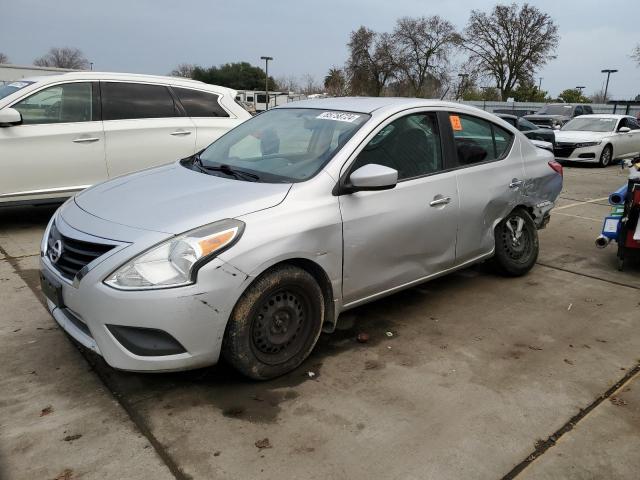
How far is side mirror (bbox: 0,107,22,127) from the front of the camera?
5684 mm

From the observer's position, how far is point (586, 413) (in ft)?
9.57

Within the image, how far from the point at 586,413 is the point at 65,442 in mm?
2674

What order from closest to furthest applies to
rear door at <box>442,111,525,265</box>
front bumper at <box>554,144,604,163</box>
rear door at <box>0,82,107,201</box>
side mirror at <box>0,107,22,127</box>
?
rear door at <box>442,111,525,265</box>
side mirror at <box>0,107,22,127</box>
rear door at <box>0,82,107,201</box>
front bumper at <box>554,144,604,163</box>

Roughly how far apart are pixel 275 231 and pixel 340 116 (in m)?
1.25

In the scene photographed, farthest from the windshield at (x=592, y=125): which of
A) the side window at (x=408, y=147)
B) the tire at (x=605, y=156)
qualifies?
the side window at (x=408, y=147)

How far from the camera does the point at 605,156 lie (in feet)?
47.6

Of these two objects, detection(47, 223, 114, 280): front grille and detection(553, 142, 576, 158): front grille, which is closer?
detection(47, 223, 114, 280): front grille

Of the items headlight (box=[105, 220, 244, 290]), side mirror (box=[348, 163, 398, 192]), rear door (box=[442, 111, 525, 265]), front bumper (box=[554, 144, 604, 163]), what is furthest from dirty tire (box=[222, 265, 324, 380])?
front bumper (box=[554, 144, 604, 163])

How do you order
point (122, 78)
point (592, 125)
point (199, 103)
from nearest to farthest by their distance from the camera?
point (122, 78) < point (199, 103) < point (592, 125)

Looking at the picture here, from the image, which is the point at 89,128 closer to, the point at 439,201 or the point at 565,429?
the point at 439,201

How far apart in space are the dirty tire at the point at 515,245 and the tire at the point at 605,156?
1103cm

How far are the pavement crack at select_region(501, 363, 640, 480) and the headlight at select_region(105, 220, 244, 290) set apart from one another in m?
1.74

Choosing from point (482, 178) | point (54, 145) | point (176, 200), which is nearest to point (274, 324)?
point (176, 200)

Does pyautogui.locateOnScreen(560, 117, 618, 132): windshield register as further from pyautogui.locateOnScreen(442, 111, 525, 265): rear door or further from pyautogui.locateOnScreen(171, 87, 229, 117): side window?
pyautogui.locateOnScreen(442, 111, 525, 265): rear door
